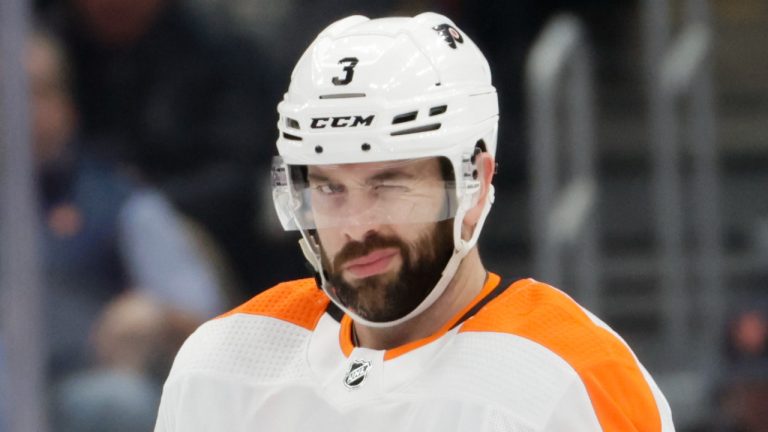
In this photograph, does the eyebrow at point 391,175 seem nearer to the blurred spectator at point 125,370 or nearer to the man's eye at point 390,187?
the man's eye at point 390,187

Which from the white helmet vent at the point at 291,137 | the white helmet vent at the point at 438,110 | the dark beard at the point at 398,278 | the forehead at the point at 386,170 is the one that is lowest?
the dark beard at the point at 398,278

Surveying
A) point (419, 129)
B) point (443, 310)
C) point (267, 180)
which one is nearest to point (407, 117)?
point (419, 129)

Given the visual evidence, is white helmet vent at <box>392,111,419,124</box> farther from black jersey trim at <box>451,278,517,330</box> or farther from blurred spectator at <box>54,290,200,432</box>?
blurred spectator at <box>54,290,200,432</box>

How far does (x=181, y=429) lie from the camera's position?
6.56 feet

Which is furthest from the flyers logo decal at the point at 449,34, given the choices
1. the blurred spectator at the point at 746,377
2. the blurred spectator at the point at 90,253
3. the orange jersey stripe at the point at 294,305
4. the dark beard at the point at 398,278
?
the blurred spectator at the point at 746,377

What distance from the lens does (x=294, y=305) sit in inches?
82.0

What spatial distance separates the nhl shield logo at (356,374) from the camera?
6.25 feet

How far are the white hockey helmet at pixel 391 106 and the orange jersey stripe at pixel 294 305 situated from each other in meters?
0.15

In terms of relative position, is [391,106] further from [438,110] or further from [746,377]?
[746,377]

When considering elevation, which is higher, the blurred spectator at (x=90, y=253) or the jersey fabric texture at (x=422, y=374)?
the jersey fabric texture at (x=422, y=374)

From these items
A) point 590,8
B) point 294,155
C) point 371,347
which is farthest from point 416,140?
point 590,8

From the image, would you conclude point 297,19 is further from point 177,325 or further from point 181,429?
point 181,429

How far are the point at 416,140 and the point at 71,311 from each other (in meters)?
1.97

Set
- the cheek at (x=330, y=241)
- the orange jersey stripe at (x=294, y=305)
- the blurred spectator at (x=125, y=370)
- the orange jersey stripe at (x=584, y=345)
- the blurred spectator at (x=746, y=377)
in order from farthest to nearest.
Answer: the blurred spectator at (x=746, y=377), the blurred spectator at (x=125, y=370), the orange jersey stripe at (x=294, y=305), the cheek at (x=330, y=241), the orange jersey stripe at (x=584, y=345)
